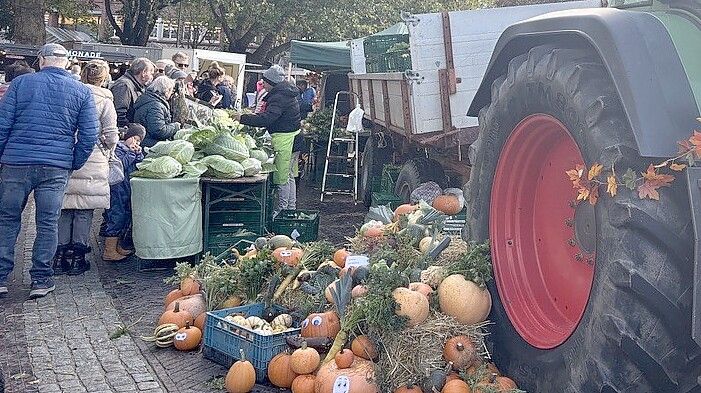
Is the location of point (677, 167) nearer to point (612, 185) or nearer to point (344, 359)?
point (612, 185)

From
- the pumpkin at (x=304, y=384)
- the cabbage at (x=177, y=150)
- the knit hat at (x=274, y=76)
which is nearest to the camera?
the pumpkin at (x=304, y=384)

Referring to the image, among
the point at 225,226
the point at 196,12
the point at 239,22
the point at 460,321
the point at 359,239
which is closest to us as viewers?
the point at 460,321

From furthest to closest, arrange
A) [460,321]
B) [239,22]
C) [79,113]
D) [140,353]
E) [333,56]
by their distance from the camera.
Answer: [239,22] < [333,56] < [79,113] < [140,353] < [460,321]

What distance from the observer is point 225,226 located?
26.9 ft

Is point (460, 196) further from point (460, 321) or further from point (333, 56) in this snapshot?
point (333, 56)

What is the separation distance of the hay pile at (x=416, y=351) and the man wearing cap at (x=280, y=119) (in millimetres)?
5282

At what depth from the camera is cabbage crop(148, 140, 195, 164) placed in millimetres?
7793

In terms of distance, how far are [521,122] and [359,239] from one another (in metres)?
2.38

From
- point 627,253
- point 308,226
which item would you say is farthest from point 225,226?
point 627,253

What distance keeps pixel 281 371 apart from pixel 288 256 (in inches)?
49.1

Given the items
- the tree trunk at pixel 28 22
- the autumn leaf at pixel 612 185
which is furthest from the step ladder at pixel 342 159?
the tree trunk at pixel 28 22

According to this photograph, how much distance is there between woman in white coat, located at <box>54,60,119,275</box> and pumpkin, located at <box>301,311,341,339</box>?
3346 millimetres

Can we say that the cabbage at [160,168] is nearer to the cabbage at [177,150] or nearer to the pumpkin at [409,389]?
the cabbage at [177,150]

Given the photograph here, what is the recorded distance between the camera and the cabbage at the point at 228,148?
8133mm
